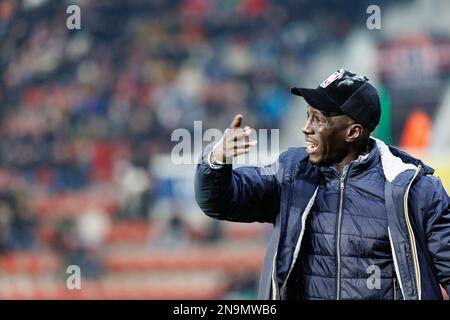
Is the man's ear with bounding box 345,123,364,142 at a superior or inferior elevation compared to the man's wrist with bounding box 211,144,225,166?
superior

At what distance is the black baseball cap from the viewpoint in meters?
3.31

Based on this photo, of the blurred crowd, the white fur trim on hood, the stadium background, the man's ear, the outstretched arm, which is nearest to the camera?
the outstretched arm

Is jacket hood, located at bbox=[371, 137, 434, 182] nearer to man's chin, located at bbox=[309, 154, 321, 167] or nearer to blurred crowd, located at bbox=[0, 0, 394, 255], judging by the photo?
man's chin, located at bbox=[309, 154, 321, 167]

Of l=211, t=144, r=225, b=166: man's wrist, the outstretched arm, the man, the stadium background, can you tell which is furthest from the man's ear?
the stadium background

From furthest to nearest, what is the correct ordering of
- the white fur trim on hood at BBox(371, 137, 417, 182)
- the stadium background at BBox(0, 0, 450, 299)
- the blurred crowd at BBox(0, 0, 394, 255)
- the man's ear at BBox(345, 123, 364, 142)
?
the blurred crowd at BBox(0, 0, 394, 255), the stadium background at BBox(0, 0, 450, 299), the man's ear at BBox(345, 123, 364, 142), the white fur trim on hood at BBox(371, 137, 417, 182)

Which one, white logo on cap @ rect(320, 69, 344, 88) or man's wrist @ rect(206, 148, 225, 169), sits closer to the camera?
man's wrist @ rect(206, 148, 225, 169)

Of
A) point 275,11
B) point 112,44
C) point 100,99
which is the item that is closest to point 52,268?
point 100,99

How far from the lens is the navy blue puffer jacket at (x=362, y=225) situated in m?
3.14

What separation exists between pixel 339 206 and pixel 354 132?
298mm

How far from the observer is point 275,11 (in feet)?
40.5

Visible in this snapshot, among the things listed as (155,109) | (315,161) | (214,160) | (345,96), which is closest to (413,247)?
(315,161)

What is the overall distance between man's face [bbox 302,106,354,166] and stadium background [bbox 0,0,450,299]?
7.30 metres
